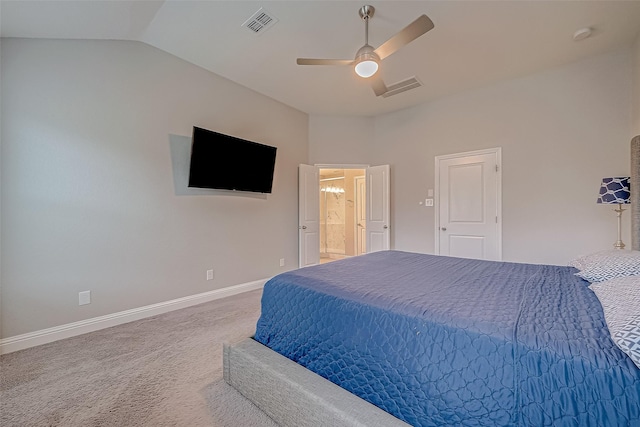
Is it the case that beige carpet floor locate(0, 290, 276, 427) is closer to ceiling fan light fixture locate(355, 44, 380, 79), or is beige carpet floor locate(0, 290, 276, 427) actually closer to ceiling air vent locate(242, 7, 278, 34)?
ceiling fan light fixture locate(355, 44, 380, 79)

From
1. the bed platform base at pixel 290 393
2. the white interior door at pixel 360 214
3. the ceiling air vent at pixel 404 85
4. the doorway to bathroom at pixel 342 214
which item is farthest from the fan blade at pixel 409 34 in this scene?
the white interior door at pixel 360 214

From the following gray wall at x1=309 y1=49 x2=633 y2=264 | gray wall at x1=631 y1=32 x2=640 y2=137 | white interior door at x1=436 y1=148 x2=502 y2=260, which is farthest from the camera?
white interior door at x1=436 y1=148 x2=502 y2=260

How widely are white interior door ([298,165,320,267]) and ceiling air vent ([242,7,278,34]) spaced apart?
2244 mm

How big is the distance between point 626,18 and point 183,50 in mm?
4312

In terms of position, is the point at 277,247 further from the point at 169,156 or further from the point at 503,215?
the point at 503,215

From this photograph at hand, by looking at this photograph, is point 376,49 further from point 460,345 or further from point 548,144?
point 548,144

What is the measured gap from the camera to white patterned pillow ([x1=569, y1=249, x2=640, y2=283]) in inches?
56.7

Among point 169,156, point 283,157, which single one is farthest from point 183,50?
point 283,157

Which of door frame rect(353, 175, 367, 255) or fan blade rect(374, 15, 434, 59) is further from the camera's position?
door frame rect(353, 175, 367, 255)

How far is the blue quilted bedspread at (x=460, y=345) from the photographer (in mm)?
814

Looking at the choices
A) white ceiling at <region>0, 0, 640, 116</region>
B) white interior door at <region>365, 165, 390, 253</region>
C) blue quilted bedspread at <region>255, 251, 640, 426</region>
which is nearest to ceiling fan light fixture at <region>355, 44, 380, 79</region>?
white ceiling at <region>0, 0, 640, 116</region>

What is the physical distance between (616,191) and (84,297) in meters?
5.10

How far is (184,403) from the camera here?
161 cm

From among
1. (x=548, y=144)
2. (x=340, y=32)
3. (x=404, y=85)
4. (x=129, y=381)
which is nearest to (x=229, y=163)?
(x=340, y=32)
